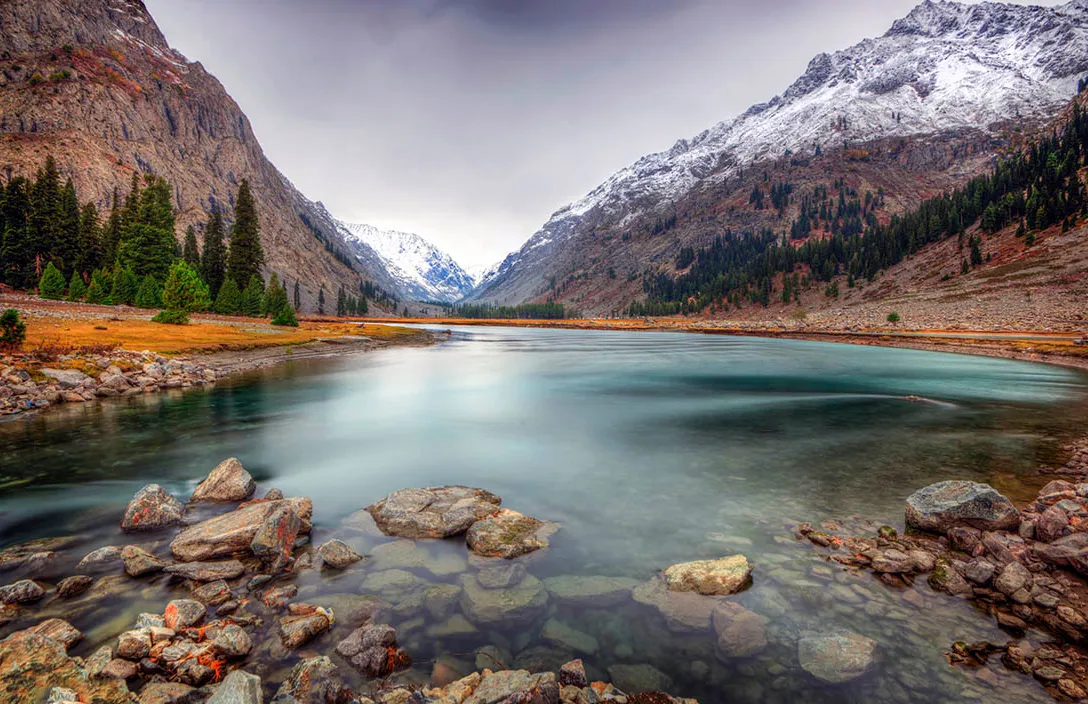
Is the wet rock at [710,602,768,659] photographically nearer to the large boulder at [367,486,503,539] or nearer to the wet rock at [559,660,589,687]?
the wet rock at [559,660,589,687]

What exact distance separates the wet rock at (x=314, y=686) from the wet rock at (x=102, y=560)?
222 inches

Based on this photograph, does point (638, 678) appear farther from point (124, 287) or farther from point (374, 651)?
point (124, 287)

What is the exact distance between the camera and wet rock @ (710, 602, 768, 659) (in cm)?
723

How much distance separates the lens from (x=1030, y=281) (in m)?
92.6

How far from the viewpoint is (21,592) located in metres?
7.75

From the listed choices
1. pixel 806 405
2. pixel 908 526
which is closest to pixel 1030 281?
pixel 806 405

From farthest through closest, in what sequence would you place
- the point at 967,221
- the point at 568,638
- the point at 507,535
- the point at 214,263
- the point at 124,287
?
the point at 967,221 < the point at 214,263 < the point at 124,287 < the point at 507,535 < the point at 568,638

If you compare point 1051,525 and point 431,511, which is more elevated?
point 1051,525

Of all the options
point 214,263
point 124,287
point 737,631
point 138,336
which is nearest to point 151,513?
point 737,631

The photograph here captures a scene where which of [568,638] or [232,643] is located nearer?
[232,643]

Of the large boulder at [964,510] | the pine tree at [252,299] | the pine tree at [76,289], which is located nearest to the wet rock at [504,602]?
the large boulder at [964,510]

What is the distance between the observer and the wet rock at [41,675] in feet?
17.7

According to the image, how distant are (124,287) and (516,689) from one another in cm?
9557

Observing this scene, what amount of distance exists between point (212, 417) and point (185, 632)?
19.9m
